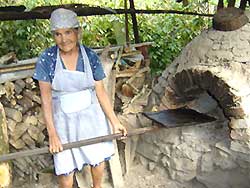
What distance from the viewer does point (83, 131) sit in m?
3.42

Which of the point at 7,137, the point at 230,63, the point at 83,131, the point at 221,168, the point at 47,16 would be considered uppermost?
the point at 47,16

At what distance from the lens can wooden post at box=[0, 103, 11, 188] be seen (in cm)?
399

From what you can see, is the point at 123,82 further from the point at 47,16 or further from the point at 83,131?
the point at 83,131

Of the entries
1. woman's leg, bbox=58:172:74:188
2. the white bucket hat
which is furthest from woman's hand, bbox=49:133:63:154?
the white bucket hat

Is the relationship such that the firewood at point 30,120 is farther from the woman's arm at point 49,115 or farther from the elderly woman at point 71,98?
the woman's arm at point 49,115

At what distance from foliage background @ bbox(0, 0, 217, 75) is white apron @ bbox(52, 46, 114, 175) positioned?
2.98m

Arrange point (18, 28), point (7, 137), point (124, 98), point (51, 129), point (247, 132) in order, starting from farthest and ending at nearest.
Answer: point (18, 28) < point (124, 98) < point (7, 137) < point (247, 132) < point (51, 129)

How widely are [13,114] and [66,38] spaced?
1495 millimetres

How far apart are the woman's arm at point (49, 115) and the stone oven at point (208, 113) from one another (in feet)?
4.83

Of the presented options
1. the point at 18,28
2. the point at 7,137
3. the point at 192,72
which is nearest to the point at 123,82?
the point at 192,72

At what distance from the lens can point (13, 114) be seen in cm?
434

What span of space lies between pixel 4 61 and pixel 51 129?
1.55m

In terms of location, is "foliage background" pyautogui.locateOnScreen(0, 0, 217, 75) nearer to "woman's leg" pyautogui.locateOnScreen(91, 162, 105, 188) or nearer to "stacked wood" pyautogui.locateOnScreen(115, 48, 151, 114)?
"stacked wood" pyautogui.locateOnScreen(115, 48, 151, 114)

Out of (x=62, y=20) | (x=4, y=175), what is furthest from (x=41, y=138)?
(x=62, y=20)
